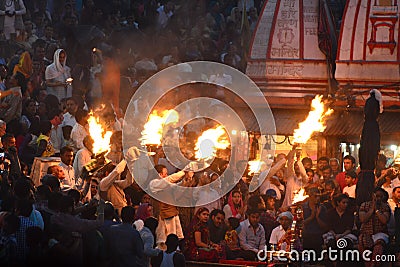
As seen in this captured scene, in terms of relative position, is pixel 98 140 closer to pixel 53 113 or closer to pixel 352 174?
pixel 53 113

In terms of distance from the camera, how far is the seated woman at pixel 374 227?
16453 mm

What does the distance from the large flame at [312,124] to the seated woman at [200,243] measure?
366cm

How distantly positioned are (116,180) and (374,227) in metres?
3.32

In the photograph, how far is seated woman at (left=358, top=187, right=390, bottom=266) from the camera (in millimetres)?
16453

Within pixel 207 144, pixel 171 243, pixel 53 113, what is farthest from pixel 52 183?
pixel 207 144

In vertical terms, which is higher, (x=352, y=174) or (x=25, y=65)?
(x=25, y=65)

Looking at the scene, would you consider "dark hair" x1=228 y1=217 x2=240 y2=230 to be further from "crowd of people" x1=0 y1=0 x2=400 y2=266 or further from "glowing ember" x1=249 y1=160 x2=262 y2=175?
"glowing ember" x1=249 y1=160 x2=262 y2=175

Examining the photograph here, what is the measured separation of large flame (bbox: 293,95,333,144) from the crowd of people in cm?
39

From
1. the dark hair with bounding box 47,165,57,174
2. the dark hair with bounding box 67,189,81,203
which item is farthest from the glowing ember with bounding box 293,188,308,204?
the dark hair with bounding box 67,189,81,203

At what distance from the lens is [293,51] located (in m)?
27.8

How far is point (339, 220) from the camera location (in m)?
17.4

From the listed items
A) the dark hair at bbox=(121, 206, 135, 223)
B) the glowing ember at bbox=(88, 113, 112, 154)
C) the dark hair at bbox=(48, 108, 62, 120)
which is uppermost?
the dark hair at bbox=(48, 108, 62, 120)

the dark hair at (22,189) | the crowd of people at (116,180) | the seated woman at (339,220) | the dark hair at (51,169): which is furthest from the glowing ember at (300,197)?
the dark hair at (22,189)

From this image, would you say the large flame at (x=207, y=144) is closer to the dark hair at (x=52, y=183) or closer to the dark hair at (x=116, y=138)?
the dark hair at (x=116, y=138)
